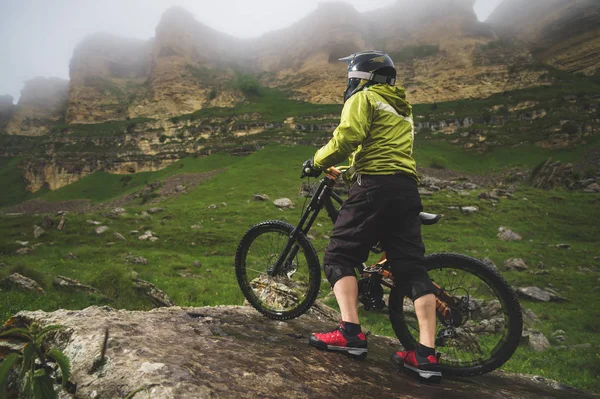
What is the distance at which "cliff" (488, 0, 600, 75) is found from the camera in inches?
3696

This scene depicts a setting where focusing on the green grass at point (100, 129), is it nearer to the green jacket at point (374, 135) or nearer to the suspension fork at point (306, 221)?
the suspension fork at point (306, 221)

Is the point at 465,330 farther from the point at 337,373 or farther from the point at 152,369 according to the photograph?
the point at 152,369

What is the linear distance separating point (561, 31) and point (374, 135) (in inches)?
5663

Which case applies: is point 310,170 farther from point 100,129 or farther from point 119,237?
point 100,129

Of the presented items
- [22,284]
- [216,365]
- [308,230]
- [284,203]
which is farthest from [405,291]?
[284,203]

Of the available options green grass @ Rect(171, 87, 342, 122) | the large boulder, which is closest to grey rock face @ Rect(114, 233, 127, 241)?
the large boulder

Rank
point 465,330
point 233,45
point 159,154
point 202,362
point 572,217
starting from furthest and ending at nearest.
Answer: point 233,45, point 159,154, point 572,217, point 465,330, point 202,362

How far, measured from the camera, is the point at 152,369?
207 centimetres

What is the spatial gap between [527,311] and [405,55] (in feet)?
410

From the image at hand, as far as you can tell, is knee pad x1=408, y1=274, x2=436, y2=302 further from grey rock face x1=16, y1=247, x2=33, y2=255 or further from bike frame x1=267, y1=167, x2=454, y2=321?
grey rock face x1=16, y1=247, x2=33, y2=255

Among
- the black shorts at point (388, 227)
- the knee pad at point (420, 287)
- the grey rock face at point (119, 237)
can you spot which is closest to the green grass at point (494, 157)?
the grey rock face at point (119, 237)

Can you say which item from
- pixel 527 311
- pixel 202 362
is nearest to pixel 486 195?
pixel 527 311

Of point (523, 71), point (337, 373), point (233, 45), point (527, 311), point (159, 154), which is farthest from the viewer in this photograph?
point (233, 45)

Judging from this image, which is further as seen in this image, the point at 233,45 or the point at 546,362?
the point at 233,45
